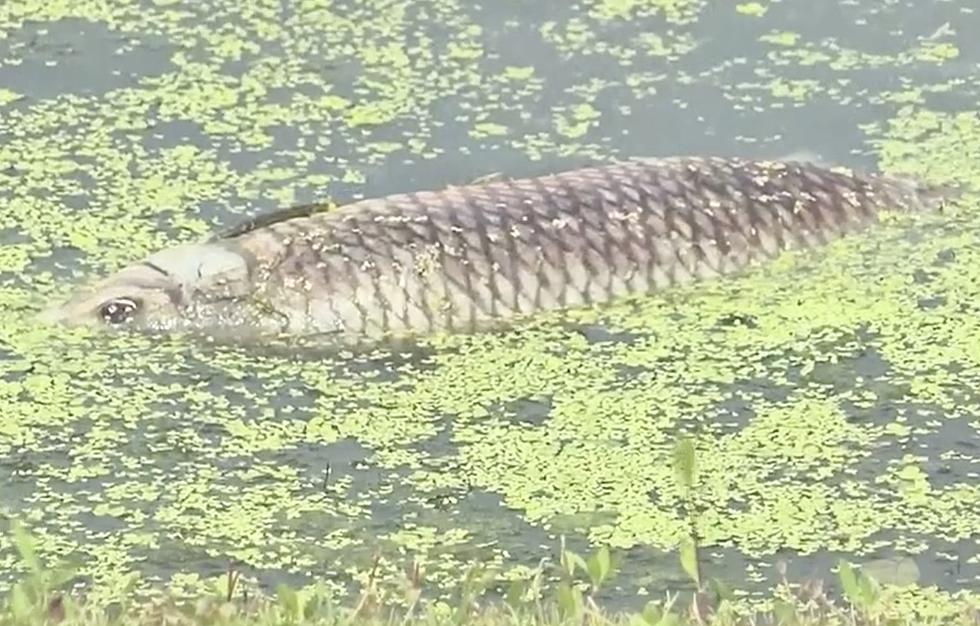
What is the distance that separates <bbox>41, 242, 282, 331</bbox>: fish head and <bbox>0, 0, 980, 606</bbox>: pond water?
0.09 m

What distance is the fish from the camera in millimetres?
6906

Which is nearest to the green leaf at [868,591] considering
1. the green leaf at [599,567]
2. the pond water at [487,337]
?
the green leaf at [599,567]

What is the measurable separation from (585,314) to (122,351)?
128 cm

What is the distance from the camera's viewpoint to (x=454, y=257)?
22.8 ft

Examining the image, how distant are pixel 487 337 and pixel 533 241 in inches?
13.1

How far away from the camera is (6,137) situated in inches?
333

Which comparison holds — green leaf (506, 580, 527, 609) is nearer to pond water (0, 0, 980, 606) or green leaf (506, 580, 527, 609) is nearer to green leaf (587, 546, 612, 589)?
green leaf (587, 546, 612, 589)

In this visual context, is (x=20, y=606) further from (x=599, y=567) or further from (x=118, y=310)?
(x=118, y=310)

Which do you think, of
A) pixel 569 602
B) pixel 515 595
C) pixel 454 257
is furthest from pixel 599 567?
pixel 454 257

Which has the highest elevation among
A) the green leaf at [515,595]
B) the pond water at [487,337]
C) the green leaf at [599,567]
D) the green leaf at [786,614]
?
the pond water at [487,337]

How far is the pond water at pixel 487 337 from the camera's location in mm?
5730

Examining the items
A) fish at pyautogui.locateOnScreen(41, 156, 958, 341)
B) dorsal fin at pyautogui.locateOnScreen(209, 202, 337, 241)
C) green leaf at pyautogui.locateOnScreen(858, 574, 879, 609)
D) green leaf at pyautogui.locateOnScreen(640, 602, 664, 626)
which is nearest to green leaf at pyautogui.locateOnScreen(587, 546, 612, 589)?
green leaf at pyautogui.locateOnScreen(640, 602, 664, 626)

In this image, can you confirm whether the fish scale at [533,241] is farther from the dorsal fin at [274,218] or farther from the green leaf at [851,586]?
the green leaf at [851,586]

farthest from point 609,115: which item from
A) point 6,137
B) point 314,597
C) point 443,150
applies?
point 314,597
